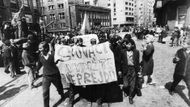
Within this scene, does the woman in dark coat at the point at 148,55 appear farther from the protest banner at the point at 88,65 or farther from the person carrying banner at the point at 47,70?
the person carrying banner at the point at 47,70

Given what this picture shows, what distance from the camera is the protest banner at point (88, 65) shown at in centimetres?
446

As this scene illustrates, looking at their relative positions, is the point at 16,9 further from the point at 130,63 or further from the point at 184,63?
the point at 184,63

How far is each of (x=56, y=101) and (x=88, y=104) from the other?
1115mm

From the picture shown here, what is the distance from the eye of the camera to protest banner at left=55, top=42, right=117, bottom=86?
446 cm

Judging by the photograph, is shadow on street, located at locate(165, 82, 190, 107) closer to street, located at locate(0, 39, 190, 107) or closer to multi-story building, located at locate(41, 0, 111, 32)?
street, located at locate(0, 39, 190, 107)

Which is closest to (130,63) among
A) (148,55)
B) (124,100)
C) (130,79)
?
(130,79)

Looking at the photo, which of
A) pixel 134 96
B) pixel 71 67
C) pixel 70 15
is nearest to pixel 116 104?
pixel 134 96

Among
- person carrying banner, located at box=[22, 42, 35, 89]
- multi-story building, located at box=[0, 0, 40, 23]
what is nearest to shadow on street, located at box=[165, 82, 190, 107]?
person carrying banner, located at box=[22, 42, 35, 89]

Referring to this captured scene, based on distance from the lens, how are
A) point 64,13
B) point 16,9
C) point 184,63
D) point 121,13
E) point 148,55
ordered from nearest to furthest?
point 184,63, point 148,55, point 16,9, point 64,13, point 121,13

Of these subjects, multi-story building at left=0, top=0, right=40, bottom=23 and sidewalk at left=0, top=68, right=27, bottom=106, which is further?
multi-story building at left=0, top=0, right=40, bottom=23

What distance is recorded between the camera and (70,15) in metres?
50.0

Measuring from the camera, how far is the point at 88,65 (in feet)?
15.1

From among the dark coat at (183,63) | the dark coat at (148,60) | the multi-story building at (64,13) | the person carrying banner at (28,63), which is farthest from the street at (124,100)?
the multi-story building at (64,13)

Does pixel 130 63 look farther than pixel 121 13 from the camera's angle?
No
